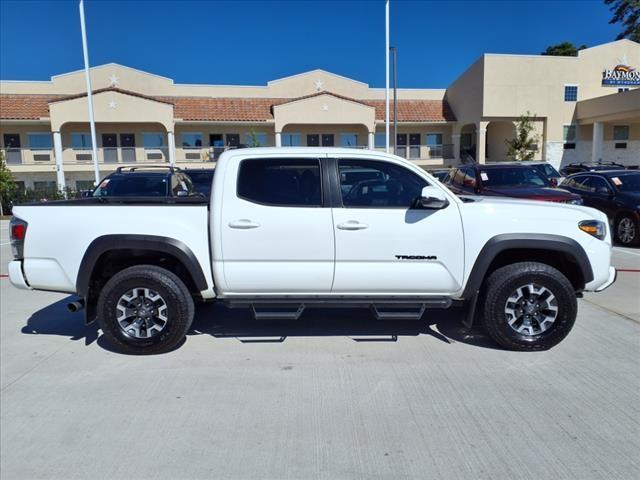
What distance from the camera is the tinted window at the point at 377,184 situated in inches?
170

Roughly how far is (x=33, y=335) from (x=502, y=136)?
1419 inches

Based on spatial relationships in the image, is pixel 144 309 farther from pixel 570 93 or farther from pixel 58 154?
pixel 570 93

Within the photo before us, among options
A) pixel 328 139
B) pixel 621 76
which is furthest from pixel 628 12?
pixel 328 139

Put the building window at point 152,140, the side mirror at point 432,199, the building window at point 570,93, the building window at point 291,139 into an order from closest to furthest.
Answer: the side mirror at point 432,199
the building window at point 152,140
the building window at point 291,139
the building window at point 570,93

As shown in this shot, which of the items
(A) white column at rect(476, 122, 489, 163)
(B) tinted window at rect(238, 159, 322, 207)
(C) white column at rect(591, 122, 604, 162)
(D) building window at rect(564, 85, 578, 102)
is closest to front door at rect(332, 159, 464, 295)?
(B) tinted window at rect(238, 159, 322, 207)

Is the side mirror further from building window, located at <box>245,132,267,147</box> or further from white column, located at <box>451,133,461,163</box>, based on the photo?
white column, located at <box>451,133,461,163</box>

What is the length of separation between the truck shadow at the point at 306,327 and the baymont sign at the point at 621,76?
3581 cm

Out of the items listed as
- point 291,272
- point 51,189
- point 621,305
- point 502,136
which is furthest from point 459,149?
point 291,272

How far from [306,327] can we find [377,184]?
5.73 ft

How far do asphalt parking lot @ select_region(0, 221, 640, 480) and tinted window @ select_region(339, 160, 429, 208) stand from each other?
1392 mm

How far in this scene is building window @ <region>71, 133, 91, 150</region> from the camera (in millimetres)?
31016

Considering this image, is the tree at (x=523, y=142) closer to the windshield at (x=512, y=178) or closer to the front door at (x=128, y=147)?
the windshield at (x=512, y=178)

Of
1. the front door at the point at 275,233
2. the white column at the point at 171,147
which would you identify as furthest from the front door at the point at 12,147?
the front door at the point at 275,233

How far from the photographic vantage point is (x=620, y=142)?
33625mm
